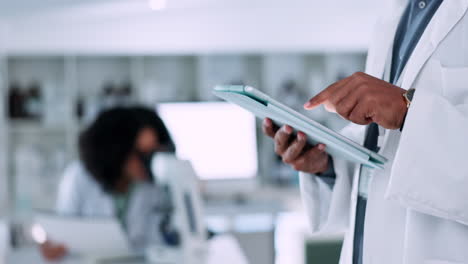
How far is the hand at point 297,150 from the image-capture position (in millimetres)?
1020

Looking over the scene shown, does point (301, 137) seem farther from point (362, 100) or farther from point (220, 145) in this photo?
point (220, 145)

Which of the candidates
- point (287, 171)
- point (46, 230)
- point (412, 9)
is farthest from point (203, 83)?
point (412, 9)

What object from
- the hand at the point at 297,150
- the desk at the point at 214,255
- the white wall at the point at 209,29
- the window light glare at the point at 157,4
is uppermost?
the window light glare at the point at 157,4

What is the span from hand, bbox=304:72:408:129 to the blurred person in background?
172 cm

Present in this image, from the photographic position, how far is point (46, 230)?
2080 millimetres

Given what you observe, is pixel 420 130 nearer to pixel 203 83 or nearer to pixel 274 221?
pixel 274 221

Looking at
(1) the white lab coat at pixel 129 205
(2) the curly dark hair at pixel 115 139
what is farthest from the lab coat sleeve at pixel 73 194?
(2) the curly dark hair at pixel 115 139

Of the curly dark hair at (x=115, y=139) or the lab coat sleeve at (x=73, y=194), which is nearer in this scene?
the curly dark hair at (x=115, y=139)

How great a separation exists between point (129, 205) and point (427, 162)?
6.16 feet

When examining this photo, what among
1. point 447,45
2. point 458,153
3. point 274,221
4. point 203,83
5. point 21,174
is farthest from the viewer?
point 203,83

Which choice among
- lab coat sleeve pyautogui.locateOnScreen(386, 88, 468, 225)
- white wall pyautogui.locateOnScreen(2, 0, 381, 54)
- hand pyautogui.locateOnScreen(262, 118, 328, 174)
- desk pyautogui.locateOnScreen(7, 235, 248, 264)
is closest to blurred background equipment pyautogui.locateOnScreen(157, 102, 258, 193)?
white wall pyautogui.locateOnScreen(2, 0, 381, 54)

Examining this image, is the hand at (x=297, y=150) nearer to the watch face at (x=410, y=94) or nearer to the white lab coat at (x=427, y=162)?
the white lab coat at (x=427, y=162)

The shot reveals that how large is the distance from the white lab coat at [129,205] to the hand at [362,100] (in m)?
1.40

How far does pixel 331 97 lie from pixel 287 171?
12.3 ft
